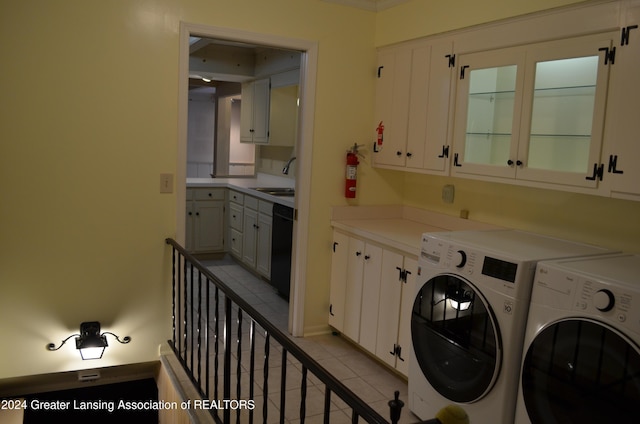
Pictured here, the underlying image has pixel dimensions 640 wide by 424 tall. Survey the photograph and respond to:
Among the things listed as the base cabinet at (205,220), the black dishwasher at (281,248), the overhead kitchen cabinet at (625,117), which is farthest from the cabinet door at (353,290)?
the base cabinet at (205,220)

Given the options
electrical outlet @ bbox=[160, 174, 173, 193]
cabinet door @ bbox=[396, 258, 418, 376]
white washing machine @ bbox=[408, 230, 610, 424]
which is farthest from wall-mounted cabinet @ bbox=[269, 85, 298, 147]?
white washing machine @ bbox=[408, 230, 610, 424]

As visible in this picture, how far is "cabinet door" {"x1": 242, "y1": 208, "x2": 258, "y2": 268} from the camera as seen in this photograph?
5348 mm

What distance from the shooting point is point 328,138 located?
12.6 ft

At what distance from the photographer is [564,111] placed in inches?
103

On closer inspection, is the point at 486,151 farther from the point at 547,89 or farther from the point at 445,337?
the point at 445,337

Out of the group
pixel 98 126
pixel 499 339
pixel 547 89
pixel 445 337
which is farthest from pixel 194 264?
pixel 547 89

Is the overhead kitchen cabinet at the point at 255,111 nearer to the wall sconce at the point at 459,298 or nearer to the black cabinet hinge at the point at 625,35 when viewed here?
the wall sconce at the point at 459,298

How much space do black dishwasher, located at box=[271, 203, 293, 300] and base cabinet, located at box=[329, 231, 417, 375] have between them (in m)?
0.76

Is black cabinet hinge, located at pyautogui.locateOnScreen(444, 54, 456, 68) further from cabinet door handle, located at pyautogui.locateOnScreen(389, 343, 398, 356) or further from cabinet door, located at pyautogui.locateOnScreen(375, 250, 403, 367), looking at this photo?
cabinet door handle, located at pyautogui.locateOnScreen(389, 343, 398, 356)

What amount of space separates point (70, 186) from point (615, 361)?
2827mm

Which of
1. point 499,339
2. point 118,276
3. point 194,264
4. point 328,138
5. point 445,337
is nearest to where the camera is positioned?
point 499,339

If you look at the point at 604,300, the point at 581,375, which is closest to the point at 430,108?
the point at 604,300

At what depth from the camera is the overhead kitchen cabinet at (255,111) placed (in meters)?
5.88

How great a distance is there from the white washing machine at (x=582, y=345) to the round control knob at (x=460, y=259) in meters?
0.37
